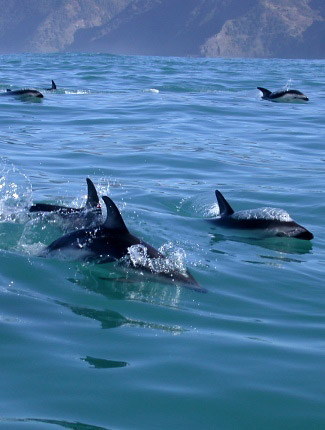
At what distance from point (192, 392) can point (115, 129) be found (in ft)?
44.0

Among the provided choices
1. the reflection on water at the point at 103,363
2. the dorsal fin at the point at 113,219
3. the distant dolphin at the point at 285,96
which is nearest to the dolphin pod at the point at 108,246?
the dorsal fin at the point at 113,219

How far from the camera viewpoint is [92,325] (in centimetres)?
622

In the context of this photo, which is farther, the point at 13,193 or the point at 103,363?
the point at 13,193

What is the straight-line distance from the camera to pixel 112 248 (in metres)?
7.66

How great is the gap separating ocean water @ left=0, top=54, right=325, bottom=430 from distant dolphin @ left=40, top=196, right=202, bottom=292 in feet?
0.34

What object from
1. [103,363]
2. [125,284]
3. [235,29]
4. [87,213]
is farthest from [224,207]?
[235,29]

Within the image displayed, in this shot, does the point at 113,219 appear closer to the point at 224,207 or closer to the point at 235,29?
the point at 224,207

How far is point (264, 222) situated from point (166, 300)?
2794 millimetres

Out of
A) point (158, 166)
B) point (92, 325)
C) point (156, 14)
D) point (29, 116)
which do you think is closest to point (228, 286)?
point (92, 325)

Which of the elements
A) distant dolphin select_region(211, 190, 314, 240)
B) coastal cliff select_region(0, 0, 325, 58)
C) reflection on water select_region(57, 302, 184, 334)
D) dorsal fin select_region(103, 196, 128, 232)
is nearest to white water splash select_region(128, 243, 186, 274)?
dorsal fin select_region(103, 196, 128, 232)

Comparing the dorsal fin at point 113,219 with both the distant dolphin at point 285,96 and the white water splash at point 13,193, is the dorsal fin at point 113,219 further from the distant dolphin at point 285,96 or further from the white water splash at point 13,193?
the distant dolphin at point 285,96

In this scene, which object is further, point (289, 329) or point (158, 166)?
point (158, 166)

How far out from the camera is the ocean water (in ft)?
16.3

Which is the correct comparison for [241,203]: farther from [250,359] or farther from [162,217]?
[250,359]
